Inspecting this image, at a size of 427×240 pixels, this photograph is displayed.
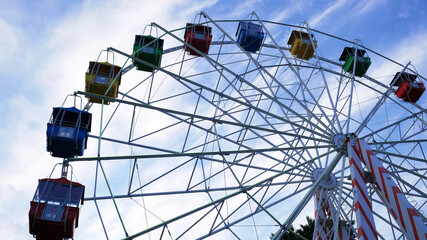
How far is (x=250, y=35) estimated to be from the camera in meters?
19.4

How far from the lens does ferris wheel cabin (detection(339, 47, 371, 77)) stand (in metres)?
19.2

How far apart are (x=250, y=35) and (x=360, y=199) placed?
31.8 feet

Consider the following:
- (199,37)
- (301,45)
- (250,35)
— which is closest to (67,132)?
(199,37)

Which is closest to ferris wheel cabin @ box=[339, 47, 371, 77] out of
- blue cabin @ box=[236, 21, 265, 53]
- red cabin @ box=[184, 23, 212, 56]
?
blue cabin @ box=[236, 21, 265, 53]

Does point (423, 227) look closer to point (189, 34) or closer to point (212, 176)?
point (212, 176)

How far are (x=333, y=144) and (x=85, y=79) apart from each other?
26.9 feet

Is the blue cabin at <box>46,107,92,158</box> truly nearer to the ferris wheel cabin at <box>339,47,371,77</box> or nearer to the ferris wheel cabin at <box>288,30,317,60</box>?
the ferris wheel cabin at <box>288,30,317,60</box>

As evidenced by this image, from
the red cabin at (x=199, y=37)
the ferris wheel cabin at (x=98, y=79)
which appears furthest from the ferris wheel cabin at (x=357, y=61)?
the ferris wheel cabin at (x=98, y=79)

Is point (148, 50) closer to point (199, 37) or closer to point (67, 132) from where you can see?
point (199, 37)

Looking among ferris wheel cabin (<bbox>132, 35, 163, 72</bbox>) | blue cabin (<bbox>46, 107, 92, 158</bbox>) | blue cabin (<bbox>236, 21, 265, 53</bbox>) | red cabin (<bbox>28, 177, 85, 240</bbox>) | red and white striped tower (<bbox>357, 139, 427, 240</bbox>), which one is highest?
blue cabin (<bbox>236, 21, 265, 53</bbox>)

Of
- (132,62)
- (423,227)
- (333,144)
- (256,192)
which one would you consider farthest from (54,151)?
(423,227)

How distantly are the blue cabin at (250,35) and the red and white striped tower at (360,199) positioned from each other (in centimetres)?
748

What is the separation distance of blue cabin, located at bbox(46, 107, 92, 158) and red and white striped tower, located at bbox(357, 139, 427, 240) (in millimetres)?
7476

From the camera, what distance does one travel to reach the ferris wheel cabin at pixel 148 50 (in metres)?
16.9
